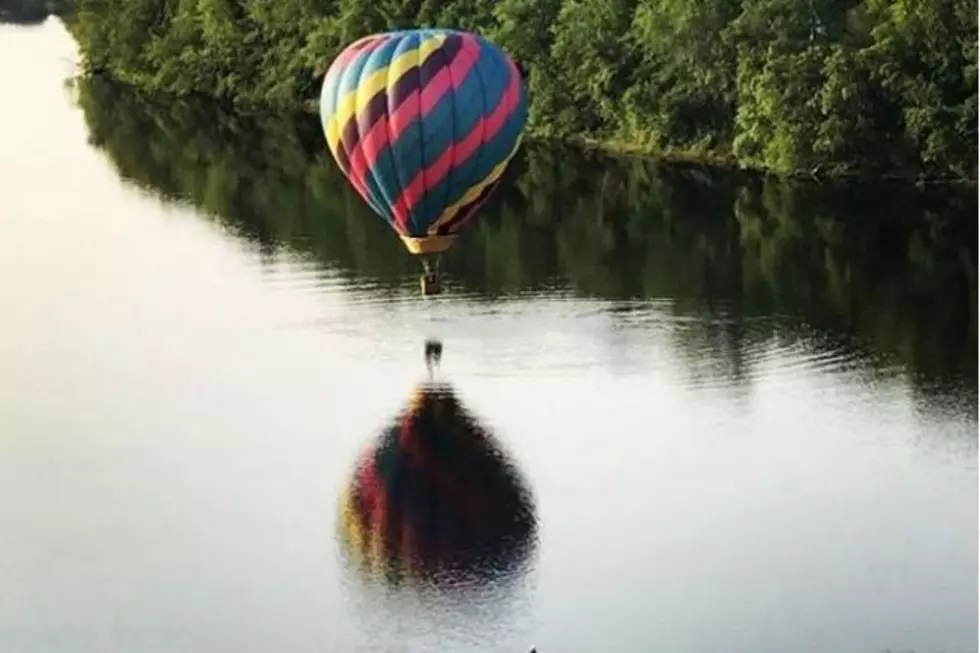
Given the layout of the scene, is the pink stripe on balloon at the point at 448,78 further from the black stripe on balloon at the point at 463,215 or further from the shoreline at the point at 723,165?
the shoreline at the point at 723,165

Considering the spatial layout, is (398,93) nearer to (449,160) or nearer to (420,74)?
(420,74)

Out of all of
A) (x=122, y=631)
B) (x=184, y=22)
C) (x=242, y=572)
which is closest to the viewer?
(x=122, y=631)

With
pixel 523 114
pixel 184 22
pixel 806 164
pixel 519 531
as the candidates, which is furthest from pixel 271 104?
pixel 519 531

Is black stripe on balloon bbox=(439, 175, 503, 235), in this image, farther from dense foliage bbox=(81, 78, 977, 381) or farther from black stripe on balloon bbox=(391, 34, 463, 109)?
dense foliage bbox=(81, 78, 977, 381)

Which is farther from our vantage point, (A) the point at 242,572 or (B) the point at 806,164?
(B) the point at 806,164

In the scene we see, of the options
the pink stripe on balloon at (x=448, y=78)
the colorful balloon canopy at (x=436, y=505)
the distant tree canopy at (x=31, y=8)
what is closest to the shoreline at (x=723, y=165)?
the pink stripe on balloon at (x=448, y=78)

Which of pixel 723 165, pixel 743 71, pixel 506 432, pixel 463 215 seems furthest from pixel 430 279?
pixel 723 165

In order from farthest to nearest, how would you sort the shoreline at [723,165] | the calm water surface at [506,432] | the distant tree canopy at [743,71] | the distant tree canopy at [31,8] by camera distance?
the distant tree canopy at [31,8], the shoreline at [723,165], the distant tree canopy at [743,71], the calm water surface at [506,432]

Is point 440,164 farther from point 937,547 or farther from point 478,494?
point 937,547
